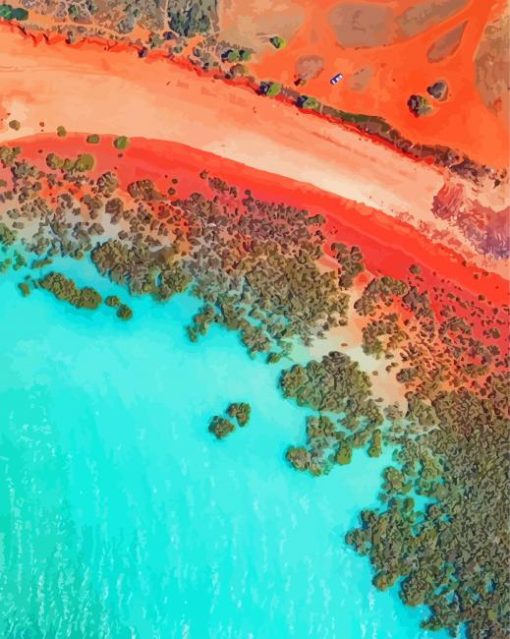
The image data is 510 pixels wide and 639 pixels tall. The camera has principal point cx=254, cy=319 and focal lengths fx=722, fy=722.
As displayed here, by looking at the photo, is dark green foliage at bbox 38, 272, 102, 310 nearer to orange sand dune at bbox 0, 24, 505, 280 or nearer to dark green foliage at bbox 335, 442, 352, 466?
orange sand dune at bbox 0, 24, 505, 280

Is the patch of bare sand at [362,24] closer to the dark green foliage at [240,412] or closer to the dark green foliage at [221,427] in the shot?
the dark green foliage at [240,412]

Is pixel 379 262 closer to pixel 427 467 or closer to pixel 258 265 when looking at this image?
pixel 258 265

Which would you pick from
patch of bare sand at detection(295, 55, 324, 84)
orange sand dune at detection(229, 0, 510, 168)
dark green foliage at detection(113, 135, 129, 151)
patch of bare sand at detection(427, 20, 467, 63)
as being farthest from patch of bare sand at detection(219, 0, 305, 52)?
patch of bare sand at detection(427, 20, 467, 63)

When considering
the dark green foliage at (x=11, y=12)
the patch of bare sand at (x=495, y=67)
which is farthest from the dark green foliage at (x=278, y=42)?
the dark green foliage at (x=11, y=12)

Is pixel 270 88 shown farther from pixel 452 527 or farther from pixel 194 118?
pixel 452 527

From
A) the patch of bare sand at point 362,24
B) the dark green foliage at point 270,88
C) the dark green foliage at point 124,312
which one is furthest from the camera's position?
the patch of bare sand at point 362,24

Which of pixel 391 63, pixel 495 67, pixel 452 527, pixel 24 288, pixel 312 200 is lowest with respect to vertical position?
pixel 452 527

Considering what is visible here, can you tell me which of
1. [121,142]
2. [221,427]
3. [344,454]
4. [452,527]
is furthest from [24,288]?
[452,527]
